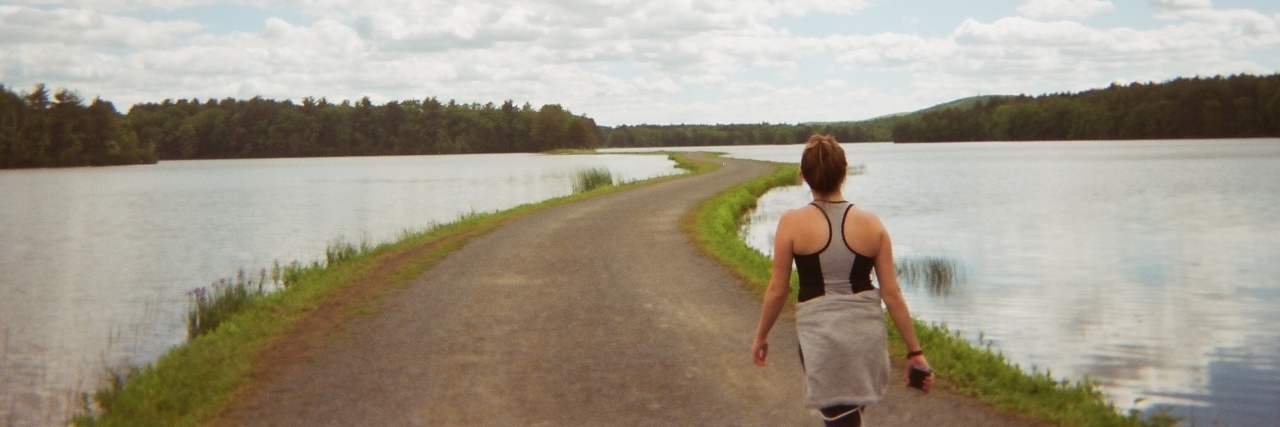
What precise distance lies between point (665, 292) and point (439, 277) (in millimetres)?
3708

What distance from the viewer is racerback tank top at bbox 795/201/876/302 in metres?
4.77

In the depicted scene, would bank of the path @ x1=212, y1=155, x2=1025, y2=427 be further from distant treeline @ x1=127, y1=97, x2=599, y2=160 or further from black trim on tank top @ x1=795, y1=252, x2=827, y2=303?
distant treeline @ x1=127, y1=97, x2=599, y2=160

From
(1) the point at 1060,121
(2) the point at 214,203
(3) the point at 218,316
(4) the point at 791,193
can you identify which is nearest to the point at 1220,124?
(1) the point at 1060,121

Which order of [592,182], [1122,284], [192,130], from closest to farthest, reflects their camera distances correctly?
[1122,284]
[592,182]
[192,130]

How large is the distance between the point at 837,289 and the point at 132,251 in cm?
2519

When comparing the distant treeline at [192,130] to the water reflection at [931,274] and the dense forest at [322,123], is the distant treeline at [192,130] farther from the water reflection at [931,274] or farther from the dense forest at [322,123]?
the water reflection at [931,274]

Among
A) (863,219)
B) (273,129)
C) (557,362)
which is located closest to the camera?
(863,219)

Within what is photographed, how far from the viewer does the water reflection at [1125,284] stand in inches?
437

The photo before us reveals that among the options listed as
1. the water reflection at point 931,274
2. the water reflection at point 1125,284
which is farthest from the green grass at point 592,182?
the water reflection at point 931,274

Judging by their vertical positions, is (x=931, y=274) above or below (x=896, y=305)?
below

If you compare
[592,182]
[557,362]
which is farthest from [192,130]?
[557,362]

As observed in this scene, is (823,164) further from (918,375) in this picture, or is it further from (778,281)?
(918,375)

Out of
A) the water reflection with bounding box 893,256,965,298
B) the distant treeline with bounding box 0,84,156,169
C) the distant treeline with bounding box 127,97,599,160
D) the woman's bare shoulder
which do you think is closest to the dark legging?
the woman's bare shoulder

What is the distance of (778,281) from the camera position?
4.98 metres
